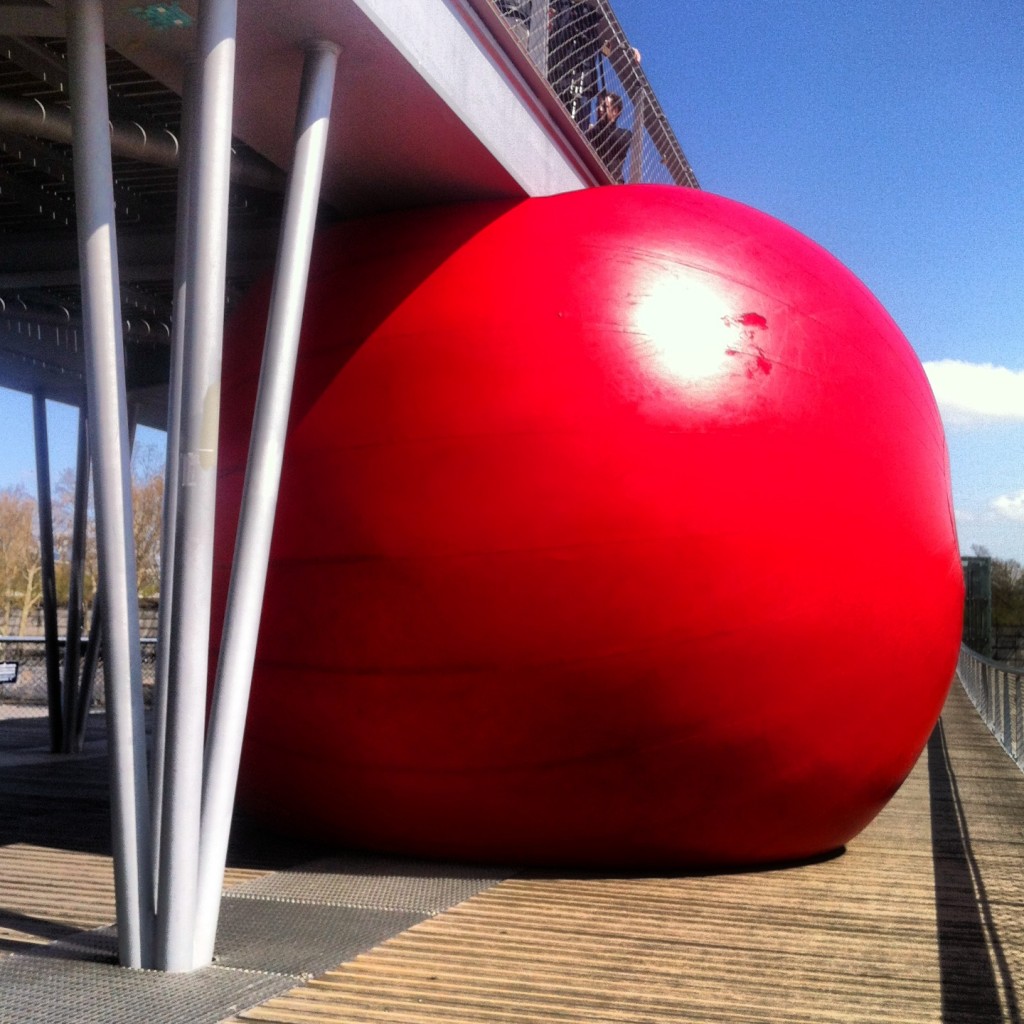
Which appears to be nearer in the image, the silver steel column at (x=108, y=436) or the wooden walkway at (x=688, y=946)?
the wooden walkway at (x=688, y=946)

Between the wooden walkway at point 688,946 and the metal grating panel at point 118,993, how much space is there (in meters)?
0.14

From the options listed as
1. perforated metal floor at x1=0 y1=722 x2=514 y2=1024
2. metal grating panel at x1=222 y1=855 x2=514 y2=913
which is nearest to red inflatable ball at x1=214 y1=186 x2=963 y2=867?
metal grating panel at x1=222 y1=855 x2=514 y2=913

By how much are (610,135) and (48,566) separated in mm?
8755

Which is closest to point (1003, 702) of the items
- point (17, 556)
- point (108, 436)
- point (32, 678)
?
point (108, 436)

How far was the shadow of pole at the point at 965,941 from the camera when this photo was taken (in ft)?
16.0

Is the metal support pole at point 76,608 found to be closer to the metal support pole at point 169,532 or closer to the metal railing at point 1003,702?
the metal support pole at point 169,532

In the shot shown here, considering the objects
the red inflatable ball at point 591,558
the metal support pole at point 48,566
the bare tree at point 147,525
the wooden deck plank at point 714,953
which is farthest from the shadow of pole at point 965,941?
the bare tree at point 147,525

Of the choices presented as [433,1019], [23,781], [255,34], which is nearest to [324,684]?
[433,1019]

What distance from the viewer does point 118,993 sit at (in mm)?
4836

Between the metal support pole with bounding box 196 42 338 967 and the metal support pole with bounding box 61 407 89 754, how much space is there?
9334 millimetres

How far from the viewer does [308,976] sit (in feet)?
16.6

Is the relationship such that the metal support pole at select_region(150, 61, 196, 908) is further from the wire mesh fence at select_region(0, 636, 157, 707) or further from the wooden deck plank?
the wire mesh fence at select_region(0, 636, 157, 707)

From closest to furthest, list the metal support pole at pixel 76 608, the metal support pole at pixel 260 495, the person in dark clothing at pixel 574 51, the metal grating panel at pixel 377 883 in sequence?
the metal support pole at pixel 260 495, the metal grating panel at pixel 377 883, the person in dark clothing at pixel 574 51, the metal support pole at pixel 76 608

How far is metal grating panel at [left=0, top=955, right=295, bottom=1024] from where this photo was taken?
451cm
